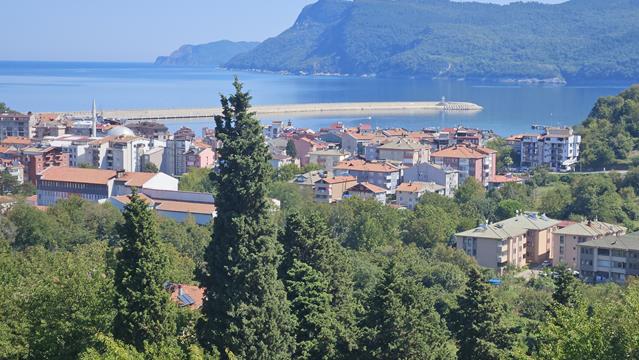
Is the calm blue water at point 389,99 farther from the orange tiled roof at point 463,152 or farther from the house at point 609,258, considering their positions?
the house at point 609,258

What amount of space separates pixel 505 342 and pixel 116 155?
1941 cm

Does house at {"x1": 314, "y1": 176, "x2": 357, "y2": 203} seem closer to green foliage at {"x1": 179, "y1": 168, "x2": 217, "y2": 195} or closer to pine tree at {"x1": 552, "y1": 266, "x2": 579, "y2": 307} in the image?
green foliage at {"x1": 179, "y1": 168, "x2": 217, "y2": 195}

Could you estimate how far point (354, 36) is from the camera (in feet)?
416

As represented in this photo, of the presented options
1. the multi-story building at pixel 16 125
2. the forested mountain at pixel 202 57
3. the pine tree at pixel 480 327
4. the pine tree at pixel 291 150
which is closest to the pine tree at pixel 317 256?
the pine tree at pixel 480 327

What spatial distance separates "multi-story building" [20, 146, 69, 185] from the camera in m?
24.9

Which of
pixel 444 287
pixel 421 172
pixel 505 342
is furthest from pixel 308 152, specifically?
pixel 505 342

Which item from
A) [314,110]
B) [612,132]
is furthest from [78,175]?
[314,110]

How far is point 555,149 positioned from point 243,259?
2121cm

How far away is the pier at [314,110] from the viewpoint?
48.4 metres

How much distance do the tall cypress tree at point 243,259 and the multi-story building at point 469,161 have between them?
1794 cm

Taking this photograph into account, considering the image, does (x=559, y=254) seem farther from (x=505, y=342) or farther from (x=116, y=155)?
(x=116, y=155)

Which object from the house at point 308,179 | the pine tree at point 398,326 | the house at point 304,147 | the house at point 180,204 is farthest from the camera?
the house at point 304,147

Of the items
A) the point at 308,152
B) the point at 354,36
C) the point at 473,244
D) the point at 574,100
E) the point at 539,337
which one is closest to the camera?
the point at 539,337

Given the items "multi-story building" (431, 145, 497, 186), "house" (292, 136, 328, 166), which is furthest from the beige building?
"house" (292, 136, 328, 166)
